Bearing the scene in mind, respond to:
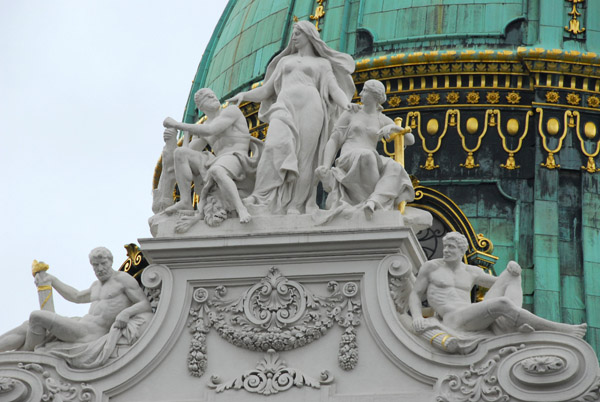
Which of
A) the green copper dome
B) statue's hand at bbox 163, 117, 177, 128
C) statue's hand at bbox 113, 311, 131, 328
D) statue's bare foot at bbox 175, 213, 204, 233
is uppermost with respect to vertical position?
the green copper dome

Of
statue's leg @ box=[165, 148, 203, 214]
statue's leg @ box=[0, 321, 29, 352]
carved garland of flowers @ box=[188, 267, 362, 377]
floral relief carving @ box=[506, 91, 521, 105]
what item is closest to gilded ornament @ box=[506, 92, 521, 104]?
floral relief carving @ box=[506, 91, 521, 105]

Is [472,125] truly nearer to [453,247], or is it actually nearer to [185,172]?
[185,172]

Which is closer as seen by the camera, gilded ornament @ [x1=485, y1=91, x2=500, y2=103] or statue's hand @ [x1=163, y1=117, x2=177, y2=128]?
statue's hand @ [x1=163, y1=117, x2=177, y2=128]

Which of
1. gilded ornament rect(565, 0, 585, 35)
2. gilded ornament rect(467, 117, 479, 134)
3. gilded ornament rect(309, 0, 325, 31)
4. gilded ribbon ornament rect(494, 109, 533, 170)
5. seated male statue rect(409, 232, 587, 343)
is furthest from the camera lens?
gilded ornament rect(309, 0, 325, 31)

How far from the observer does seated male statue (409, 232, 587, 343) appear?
2819 centimetres

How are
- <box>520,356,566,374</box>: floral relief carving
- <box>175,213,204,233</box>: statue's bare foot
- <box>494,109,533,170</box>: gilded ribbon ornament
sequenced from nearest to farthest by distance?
<box>520,356,566,374</box>: floral relief carving → <box>175,213,204,233</box>: statue's bare foot → <box>494,109,533,170</box>: gilded ribbon ornament

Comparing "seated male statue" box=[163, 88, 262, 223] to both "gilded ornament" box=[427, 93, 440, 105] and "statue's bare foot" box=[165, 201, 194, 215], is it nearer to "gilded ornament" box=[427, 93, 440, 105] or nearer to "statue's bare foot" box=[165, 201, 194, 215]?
"statue's bare foot" box=[165, 201, 194, 215]

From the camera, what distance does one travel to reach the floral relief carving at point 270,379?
28750 millimetres

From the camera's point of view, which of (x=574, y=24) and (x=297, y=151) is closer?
(x=297, y=151)

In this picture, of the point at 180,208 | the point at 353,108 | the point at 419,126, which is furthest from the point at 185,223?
the point at 419,126

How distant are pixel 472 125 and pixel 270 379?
40.1ft

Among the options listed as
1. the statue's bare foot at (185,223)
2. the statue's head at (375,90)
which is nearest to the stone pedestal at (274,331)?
the statue's bare foot at (185,223)

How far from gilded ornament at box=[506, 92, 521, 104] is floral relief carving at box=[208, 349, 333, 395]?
1238cm

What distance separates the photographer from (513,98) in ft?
132
